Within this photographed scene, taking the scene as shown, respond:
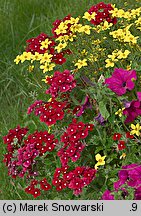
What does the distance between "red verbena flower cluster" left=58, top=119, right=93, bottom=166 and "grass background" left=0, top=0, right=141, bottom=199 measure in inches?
39.6

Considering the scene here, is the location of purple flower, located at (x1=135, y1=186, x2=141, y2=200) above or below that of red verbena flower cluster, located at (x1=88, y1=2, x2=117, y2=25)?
below

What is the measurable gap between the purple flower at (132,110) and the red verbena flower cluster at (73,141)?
19 cm

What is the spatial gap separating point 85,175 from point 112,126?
1.19 feet

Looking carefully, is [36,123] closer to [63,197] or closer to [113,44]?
[113,44]

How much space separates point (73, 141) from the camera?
2.91m

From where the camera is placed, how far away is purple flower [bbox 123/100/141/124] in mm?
2953

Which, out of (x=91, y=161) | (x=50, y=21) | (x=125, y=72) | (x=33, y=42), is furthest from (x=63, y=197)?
(x=50, y=21)

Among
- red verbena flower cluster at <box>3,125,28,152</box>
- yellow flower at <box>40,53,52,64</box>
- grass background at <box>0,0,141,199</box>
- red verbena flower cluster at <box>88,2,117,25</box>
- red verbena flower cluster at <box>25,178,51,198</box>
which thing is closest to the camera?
red verbena flower cluster at <box>25,178,51,198</box>

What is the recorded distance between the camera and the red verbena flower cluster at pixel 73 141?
288 cm

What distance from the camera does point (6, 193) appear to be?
11.6 ft

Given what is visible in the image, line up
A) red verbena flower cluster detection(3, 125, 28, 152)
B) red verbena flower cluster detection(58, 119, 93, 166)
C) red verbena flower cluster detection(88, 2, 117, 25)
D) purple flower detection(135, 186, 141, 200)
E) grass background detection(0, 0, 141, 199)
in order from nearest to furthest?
purple flower detection(135, 186, 141, 200) < red verbena flower cluster detection(58, 119, 93, 166) < red verbena flower cluster detection(3, 125, 28, 152) < red verbena flower cluster detection(88, 2, 117, 25) < grass background detection(0, 0, 141, 199)

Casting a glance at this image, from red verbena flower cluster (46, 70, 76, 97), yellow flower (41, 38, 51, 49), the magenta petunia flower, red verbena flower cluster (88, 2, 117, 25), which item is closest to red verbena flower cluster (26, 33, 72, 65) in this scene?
yellow flower (41, 38, 51, 49)

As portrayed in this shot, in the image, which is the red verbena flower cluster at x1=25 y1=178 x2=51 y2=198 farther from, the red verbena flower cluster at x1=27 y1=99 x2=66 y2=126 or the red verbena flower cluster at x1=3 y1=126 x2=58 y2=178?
the red verbena flower cluster at x1=27 y1=99 x2=66 y2=126

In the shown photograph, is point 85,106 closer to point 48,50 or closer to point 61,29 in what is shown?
point 48,50
